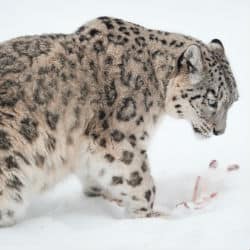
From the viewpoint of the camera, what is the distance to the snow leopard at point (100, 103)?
19.1 ft

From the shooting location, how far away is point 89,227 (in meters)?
5.84

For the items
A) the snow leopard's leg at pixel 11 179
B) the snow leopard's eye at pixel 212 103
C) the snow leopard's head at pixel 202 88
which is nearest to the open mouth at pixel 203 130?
the snow leopard's head at pixel 202 88

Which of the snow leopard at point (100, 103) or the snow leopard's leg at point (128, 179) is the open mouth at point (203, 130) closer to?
the snow leopard at point (100, 103)

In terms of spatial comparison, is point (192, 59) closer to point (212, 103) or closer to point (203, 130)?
point (212, 103)

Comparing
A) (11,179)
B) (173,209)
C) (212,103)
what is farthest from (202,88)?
(11,179)

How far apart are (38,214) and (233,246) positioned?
1848 mm

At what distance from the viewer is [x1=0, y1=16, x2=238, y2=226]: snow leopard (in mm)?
5832

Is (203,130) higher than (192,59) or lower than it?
lower

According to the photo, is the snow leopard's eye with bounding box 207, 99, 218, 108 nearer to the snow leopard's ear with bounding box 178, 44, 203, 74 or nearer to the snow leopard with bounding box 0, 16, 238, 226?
the snow leopard with bounding box 0, 16, 238, 226

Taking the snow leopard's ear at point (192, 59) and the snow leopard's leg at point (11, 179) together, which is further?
the snow leopard's ear at point (192, 59)

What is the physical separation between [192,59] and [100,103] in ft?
3.01

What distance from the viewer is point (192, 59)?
6.40 m

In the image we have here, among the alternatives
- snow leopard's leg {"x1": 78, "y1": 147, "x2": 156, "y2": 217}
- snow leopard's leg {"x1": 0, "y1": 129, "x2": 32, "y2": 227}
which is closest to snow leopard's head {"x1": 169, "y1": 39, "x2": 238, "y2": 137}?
snow leopard's leg {"x1": 78, "y1": 147, "x2": 156, "y2": 217}

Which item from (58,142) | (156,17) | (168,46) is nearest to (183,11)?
(156,17)
